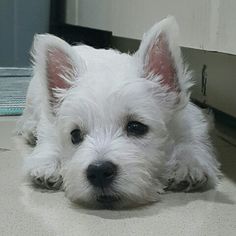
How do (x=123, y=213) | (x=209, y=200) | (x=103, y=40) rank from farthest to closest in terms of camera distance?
(x=103, y=40) < (x=209, y=200) < (x=123, y=213)

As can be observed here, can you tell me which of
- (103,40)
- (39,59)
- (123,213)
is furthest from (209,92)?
(103,40)

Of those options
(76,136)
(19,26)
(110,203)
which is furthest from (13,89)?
(110,203)

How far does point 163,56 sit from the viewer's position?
4.53 ft

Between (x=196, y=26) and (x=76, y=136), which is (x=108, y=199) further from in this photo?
(x=196, y=26)

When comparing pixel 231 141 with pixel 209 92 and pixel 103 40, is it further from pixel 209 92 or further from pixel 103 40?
pixel 103 40

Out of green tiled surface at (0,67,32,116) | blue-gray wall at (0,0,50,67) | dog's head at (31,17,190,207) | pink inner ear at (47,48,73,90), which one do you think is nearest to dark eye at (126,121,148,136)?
dog's head at (31,17,190,207)

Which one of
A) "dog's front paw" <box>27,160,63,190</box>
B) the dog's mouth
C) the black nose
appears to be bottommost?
"dog's front paw" <box>27,160,63,190</box>

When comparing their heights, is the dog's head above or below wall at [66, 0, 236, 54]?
below

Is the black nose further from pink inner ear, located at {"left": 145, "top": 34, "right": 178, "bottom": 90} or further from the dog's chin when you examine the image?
pink inner ear, located at {"left": 145, "top": 34, "right": 178, "bottom": 90}

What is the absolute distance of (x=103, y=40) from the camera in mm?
4199

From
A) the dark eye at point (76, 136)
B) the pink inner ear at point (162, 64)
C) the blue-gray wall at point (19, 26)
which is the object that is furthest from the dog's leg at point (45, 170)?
the blue-gray wall at point (19, 26)

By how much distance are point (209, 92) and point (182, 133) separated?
1.06m

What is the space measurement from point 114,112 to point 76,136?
12 cm

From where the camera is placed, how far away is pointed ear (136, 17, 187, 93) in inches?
52.7
